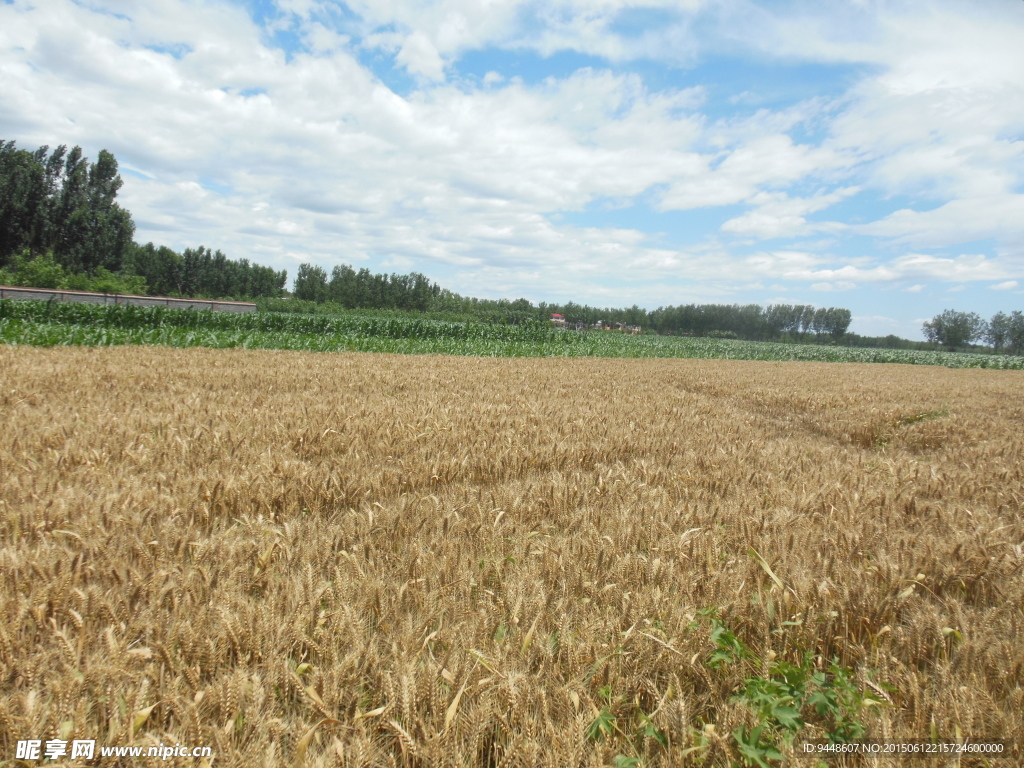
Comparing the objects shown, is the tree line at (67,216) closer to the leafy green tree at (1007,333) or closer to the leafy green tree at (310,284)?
the leafy green tree at (310,284)

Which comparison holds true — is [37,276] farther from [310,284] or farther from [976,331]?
[976,331]

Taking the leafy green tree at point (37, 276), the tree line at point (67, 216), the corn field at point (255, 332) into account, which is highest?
the tree line at point (67, 216)

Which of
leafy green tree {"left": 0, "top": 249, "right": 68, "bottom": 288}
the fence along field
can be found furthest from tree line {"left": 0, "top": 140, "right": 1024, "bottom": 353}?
the fence along field

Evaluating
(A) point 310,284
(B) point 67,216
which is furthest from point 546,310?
(B) point 67,216

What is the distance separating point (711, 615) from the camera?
2205 millimetres

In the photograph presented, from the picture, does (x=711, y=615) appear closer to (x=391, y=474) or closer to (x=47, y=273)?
(x=391, y=474)

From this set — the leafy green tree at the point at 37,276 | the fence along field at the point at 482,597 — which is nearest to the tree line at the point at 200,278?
the leafy green tree at the point at 37,276

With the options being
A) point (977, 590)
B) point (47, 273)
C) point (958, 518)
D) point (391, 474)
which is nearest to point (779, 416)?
point (958, 518)

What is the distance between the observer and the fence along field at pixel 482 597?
156 centimetres

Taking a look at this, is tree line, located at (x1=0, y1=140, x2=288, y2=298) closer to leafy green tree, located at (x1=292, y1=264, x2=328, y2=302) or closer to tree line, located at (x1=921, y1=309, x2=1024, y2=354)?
leafy green tree, located at (x1=292, y1=264, x2=328, y2=302)

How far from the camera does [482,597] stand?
2.34 meters

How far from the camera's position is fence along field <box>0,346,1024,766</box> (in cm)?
156

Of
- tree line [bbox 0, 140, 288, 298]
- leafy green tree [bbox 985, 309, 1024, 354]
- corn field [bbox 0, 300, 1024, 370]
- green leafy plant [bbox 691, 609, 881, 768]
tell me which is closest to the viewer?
green leafy plant [bbox 691, 609, 881, 768]

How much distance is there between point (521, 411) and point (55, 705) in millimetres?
6143
